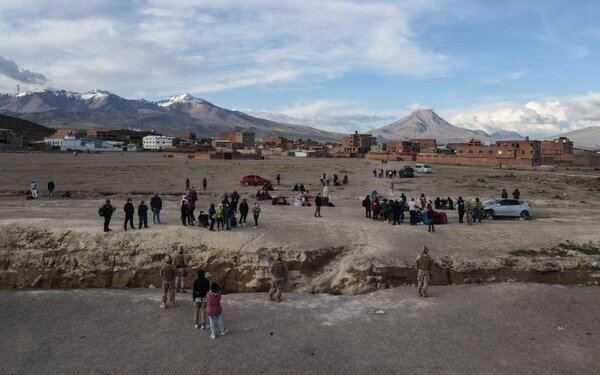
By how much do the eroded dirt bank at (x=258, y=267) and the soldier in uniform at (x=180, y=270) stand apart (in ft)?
4.72

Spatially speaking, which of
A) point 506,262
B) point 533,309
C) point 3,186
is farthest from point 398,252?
point 3,186

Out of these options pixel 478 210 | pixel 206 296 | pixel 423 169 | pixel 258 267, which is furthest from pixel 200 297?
pixel 423 169

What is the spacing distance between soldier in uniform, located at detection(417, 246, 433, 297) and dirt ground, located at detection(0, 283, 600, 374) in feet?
1.14

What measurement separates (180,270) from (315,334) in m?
5.91

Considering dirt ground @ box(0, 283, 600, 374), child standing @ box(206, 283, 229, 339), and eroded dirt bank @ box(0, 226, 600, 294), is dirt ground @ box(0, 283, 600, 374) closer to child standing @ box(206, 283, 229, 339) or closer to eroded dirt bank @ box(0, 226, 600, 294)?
child standing @ box(206, 283, 229, 339)

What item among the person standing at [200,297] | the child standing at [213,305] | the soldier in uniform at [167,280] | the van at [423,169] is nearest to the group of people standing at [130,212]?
the soldier in uniform at [167,280]

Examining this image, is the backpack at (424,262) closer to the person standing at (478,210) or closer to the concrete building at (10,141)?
the person standing at (478,210)

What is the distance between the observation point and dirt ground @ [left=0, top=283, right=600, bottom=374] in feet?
34.7

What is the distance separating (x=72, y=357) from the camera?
431 inches

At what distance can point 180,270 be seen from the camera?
15.7m

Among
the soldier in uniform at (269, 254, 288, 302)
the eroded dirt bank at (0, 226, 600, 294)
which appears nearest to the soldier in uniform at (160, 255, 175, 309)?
the soldier in uniform at (269, 254, 288, 302)

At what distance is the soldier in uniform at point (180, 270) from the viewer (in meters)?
15.4

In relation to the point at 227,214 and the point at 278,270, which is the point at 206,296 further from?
the point at 227,214

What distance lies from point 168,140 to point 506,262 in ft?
580
